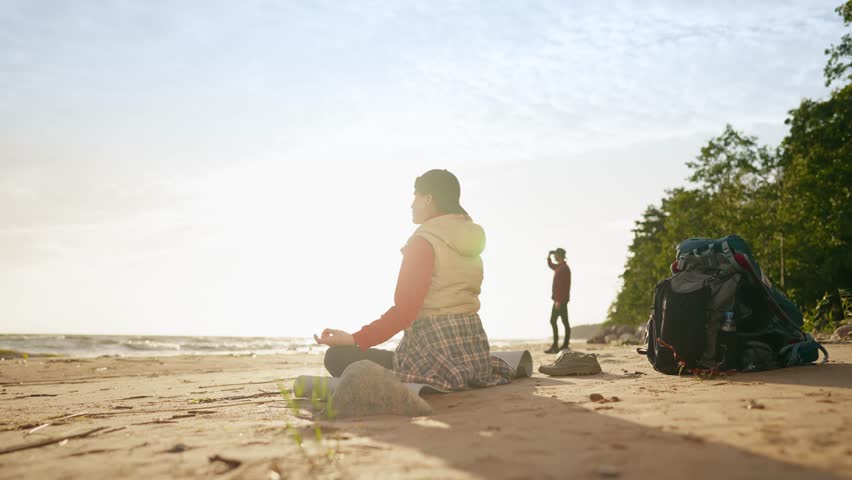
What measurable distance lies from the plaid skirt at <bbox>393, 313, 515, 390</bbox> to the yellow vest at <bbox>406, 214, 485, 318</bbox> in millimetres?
83

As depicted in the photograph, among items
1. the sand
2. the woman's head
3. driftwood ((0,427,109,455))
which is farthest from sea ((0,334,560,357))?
driftwood ((0,427,109,455))

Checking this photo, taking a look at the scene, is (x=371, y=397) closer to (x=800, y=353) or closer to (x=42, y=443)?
(x=42, y=443)

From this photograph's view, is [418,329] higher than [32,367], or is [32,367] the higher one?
[418,329]

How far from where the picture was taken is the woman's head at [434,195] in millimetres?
4383

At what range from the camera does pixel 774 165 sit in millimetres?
29031

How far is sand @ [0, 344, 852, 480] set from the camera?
216cm

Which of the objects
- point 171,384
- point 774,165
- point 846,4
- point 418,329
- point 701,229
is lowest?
point 171,384

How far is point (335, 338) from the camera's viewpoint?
163 inches

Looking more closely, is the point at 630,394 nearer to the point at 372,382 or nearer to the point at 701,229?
the point at 372,382

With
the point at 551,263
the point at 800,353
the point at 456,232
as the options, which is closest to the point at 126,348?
the point at 551,263

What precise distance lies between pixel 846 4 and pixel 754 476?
24864mm

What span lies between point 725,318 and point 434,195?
281 centimetres

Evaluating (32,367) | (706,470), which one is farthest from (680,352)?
(32,367)

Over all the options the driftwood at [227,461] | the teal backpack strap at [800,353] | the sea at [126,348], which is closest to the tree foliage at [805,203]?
the sea at [126,348]
